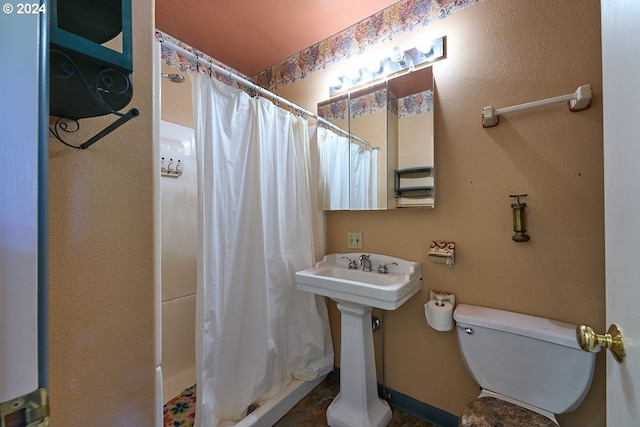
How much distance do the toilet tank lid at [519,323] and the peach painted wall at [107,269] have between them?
1.28 meters

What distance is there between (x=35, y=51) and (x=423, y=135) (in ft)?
5.08

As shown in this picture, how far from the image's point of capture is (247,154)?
4.67 feet

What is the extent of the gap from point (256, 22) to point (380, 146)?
114 cm

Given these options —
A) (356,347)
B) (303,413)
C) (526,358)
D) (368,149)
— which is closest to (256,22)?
(368,149)

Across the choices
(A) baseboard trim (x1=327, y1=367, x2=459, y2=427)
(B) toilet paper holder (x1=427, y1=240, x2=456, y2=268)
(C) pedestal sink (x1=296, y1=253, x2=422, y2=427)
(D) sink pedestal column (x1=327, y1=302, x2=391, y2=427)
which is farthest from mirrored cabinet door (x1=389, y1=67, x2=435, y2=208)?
(A) baseboard trim (x1=327, y1=367, x2=459, y2=427)

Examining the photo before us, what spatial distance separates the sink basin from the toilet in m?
0.28

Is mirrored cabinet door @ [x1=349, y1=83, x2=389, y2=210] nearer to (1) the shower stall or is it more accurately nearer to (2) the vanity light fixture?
(2) the vanity light fixture

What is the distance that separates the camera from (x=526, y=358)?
1.10m

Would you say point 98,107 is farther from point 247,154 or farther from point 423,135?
point 423,135

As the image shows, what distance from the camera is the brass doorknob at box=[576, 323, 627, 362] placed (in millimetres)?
467

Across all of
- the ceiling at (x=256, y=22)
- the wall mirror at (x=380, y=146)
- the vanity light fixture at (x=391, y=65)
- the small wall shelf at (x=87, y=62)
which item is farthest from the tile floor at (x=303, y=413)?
the ceiling at (x=256, y=22)

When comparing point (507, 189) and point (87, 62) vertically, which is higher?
point (87, 62)

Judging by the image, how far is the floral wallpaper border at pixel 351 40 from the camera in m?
1.48

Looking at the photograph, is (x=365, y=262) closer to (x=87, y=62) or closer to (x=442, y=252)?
(x=442, y=252)
